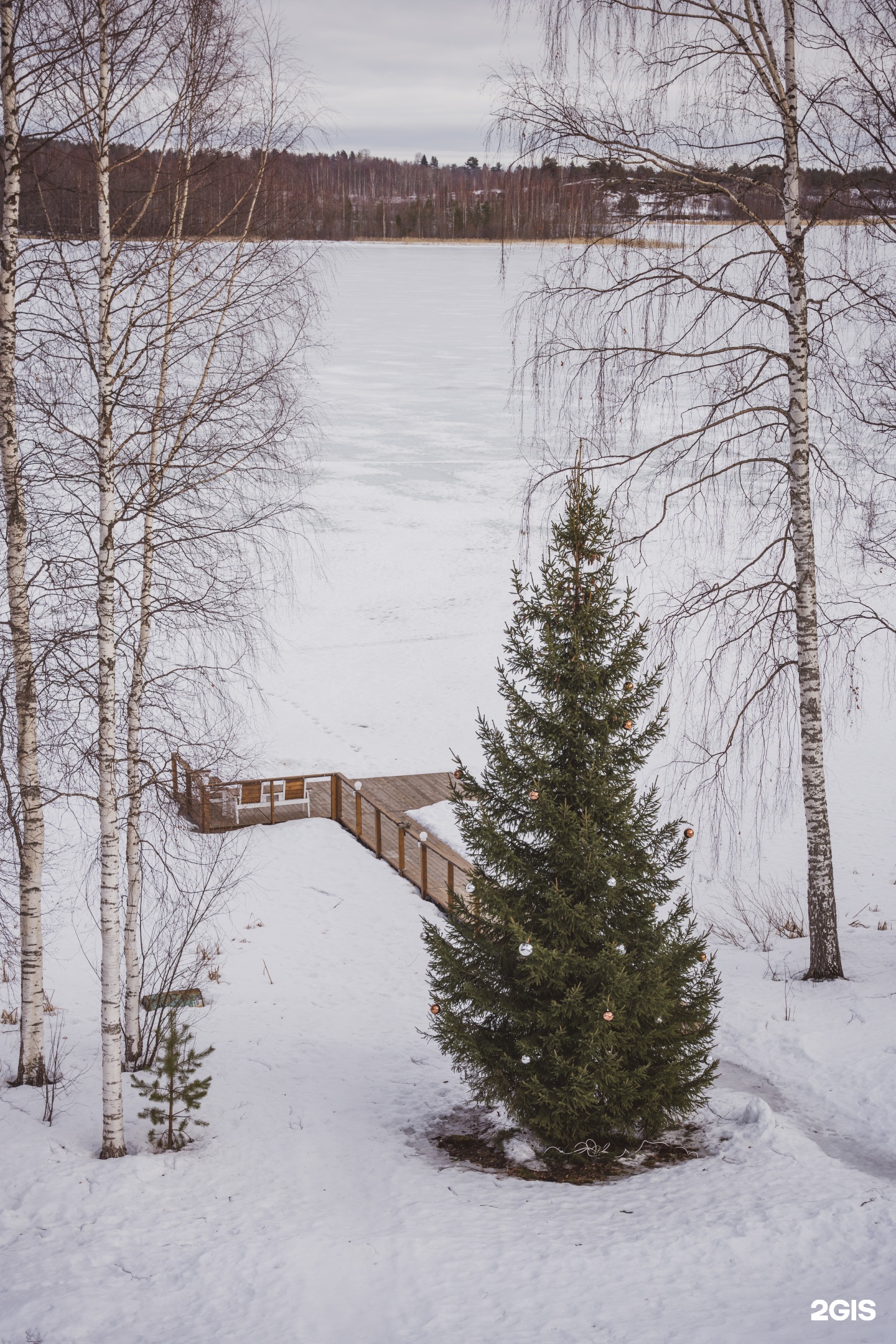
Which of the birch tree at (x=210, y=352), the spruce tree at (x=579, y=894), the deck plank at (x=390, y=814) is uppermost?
the birch tree at (x=210, y=352)

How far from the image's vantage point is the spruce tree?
672 centimetres

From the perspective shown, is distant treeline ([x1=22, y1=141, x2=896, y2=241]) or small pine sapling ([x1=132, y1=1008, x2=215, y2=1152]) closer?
small pine sapling ([x1=132, y1=1008, x2=215, y2=1152])

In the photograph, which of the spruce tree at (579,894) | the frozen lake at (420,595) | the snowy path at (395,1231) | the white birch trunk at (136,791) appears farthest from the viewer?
the frozen lake at (420,595)

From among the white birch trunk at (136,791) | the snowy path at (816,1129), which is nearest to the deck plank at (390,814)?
Answer: the white birch trunk at (136,791)

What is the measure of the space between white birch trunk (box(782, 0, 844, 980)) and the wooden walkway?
17.1 feet

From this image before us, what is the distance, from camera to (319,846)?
15.2 metres

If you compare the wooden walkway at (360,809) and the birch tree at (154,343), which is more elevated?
the birch tree at (154,343)

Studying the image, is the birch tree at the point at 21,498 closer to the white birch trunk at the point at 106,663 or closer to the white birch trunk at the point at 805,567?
the white birch trunk at the point at 106,663

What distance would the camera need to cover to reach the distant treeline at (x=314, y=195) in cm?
750

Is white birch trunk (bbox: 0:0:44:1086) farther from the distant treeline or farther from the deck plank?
the deck plank

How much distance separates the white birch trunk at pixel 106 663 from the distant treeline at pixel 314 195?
32 cm

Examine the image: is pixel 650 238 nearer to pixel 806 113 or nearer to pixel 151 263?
pixel 806 113

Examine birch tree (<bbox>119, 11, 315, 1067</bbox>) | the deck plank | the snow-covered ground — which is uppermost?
birch tree (<bbox>119, 11, 315, 1067</bbox>)

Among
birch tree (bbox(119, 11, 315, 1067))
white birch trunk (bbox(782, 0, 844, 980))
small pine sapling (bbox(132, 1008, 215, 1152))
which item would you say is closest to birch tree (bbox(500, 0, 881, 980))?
white birch trunk (bbox(782, 0, 844, 980))
